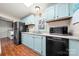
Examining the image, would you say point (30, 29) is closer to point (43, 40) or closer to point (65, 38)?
point (43, 40)

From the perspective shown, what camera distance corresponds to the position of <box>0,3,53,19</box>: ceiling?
5.05 ft


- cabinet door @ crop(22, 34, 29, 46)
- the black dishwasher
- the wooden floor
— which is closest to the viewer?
the black dishwasher

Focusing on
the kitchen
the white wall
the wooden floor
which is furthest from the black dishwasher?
the white wall

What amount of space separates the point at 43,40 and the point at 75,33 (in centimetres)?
55

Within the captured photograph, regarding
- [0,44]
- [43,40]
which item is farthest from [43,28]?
[0,44]

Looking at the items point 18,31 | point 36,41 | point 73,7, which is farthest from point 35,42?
point 73,7

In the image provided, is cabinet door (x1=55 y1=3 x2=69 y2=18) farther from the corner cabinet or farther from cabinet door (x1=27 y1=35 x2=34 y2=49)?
cabinet door (x1=27 y1=35 x2=34 y2=49)

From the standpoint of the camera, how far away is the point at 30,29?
165 cm

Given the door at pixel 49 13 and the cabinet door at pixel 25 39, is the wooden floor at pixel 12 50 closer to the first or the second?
the cabinet door at pixel 25 39

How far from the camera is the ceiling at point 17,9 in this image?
154 cm

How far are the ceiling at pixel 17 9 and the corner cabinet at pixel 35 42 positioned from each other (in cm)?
37

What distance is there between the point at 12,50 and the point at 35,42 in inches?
16.2

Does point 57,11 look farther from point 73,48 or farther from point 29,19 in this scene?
point 73,48

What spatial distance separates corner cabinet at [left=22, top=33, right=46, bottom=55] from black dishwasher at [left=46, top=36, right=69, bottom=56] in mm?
72
